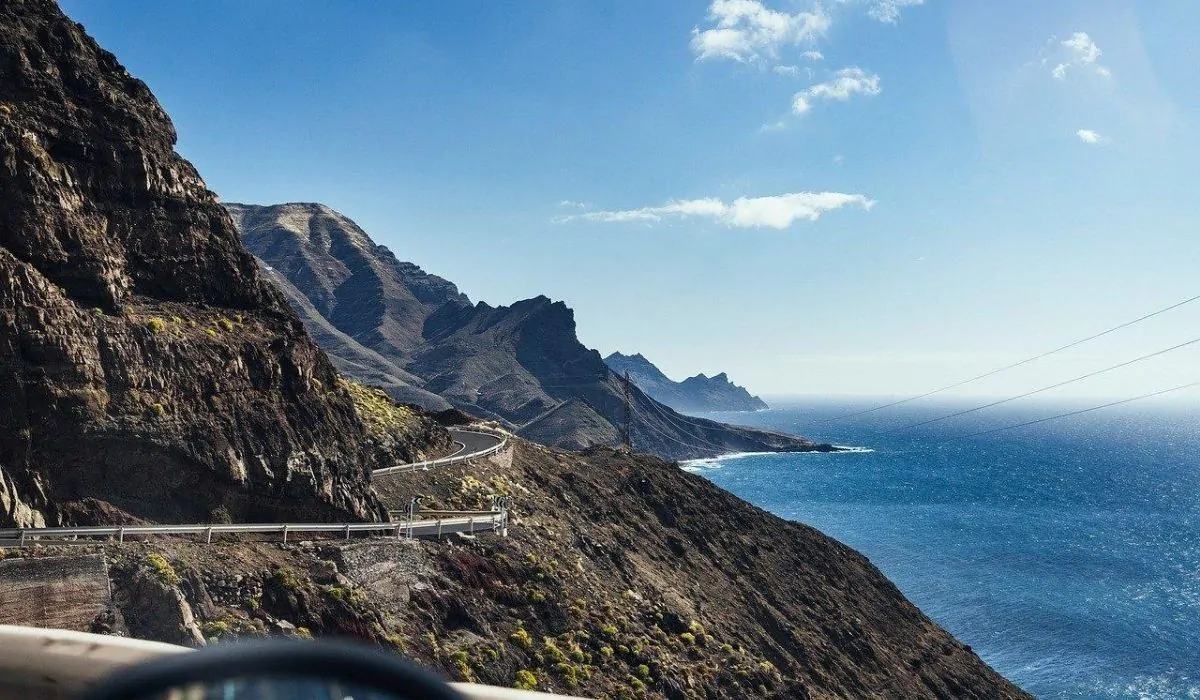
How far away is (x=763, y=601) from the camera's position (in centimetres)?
4469

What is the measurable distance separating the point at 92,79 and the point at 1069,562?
4092 inches

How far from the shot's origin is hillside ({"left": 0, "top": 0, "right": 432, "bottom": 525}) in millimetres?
21953

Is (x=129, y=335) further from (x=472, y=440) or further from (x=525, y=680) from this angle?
(x=472, y=440)

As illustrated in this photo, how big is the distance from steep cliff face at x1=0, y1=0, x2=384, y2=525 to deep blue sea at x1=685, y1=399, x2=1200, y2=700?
5115cm

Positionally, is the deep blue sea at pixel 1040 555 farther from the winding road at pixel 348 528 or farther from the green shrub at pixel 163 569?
the green shrub at pixel 163 569

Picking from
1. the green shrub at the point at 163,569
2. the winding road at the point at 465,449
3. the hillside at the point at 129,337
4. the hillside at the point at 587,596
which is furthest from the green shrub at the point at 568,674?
the winding road at the point at 465,449

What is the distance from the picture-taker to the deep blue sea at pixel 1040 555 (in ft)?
198

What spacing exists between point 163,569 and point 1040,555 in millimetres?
102877

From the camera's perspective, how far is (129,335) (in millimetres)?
24438

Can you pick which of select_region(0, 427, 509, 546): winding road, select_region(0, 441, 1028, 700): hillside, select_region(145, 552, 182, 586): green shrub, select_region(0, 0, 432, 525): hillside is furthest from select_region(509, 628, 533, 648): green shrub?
select_region(145, 552, 182, 586): green shrub

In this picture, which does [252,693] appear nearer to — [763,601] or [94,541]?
[94,541]

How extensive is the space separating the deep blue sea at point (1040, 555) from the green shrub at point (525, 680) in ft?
140

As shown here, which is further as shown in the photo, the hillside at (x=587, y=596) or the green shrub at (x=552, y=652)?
the green shrub at (x=552, y=652)

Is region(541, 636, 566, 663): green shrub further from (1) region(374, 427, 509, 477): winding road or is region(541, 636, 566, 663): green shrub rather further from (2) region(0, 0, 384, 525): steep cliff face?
(1) region(374, 427, 509, 477): winding road
